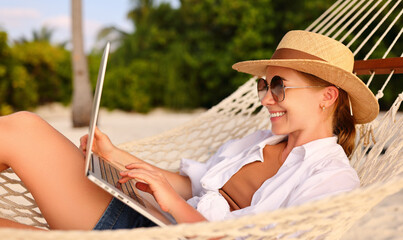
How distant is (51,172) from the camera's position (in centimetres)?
120

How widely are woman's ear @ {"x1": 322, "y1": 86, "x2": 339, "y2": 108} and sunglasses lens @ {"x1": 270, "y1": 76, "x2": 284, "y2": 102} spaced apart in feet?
0.48

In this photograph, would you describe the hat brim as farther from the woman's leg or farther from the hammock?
the woman's leg

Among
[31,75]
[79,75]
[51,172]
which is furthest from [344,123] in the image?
[31,75]

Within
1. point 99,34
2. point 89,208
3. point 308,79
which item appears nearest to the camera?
point 89,208

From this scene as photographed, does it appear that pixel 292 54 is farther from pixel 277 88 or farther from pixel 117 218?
pixel 117 218

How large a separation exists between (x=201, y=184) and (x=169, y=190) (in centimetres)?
43

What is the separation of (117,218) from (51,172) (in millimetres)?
239

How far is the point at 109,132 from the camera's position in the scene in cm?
649

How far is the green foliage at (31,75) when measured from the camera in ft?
28.2

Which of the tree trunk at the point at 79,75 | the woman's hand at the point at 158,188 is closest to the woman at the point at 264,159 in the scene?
the woman's hand at the point at 158,188

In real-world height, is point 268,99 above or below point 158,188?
above

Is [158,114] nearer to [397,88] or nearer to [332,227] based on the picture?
[397,88]

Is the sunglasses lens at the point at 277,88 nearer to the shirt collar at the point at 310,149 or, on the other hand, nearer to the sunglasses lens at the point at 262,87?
the sunglasses lens at the point at 262,87

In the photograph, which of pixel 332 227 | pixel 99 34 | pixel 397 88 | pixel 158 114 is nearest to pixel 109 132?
pixel 158 114
